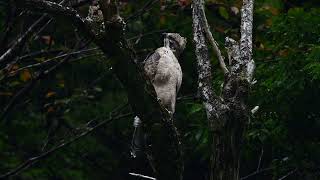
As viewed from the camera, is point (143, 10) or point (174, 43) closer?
point (174, 43)

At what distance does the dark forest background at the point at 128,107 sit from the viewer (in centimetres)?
620

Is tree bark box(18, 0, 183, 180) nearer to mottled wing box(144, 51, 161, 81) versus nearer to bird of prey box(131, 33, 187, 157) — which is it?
bird of prey box(131, 33, 187, 157)

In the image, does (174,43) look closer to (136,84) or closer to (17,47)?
(136,84)

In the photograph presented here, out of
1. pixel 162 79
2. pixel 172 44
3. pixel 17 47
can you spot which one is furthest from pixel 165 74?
pixel 17 47

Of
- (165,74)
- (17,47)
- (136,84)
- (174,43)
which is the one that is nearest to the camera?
(136,84)

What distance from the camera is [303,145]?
6.38 meters

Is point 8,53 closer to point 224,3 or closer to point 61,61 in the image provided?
point 61,61

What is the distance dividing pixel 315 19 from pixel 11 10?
2.79m

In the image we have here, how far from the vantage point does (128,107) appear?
7.46 m

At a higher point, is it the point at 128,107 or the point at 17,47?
the point at 17,47

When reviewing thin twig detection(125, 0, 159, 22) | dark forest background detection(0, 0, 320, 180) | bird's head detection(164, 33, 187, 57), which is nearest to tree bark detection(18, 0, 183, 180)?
bird's head detection(164, 33, 187, 57)

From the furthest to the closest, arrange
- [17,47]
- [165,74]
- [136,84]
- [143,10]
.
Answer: [143,10] → [17,47] → [165,74] → [136,84]

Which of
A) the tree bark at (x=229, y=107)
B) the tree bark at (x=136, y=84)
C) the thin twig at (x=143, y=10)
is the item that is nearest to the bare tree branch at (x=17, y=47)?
the thin twig at (x=143, y=10)

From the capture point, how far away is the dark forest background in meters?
6.20
